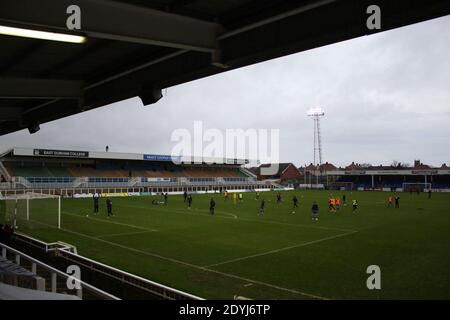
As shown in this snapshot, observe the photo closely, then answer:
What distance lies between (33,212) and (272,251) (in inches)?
718

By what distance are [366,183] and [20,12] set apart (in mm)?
100067

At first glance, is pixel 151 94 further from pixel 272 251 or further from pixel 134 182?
pixel 134 182

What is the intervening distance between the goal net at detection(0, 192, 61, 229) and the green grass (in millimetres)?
218

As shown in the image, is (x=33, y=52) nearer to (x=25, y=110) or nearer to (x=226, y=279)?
(x=25, y=110)

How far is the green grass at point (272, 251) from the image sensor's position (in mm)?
12328

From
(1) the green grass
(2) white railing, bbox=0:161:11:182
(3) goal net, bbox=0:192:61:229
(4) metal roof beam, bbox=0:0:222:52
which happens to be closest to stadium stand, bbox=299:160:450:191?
(1) the green grass

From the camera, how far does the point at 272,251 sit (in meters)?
18.2

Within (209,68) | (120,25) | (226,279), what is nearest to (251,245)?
(226,279)

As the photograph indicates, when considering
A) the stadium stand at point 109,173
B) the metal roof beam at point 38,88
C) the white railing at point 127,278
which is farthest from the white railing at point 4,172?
the metal roof beam at point 38,88

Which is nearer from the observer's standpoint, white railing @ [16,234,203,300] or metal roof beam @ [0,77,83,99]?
white railing @ [16,234,203,300]

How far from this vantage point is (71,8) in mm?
5793

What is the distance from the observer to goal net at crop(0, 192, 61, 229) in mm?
25719

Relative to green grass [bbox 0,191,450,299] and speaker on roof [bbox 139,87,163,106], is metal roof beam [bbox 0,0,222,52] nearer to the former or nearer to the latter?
speaker on roof [bbox 139,87,163,106]

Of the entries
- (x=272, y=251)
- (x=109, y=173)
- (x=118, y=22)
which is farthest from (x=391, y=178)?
(x=118, y=22)
